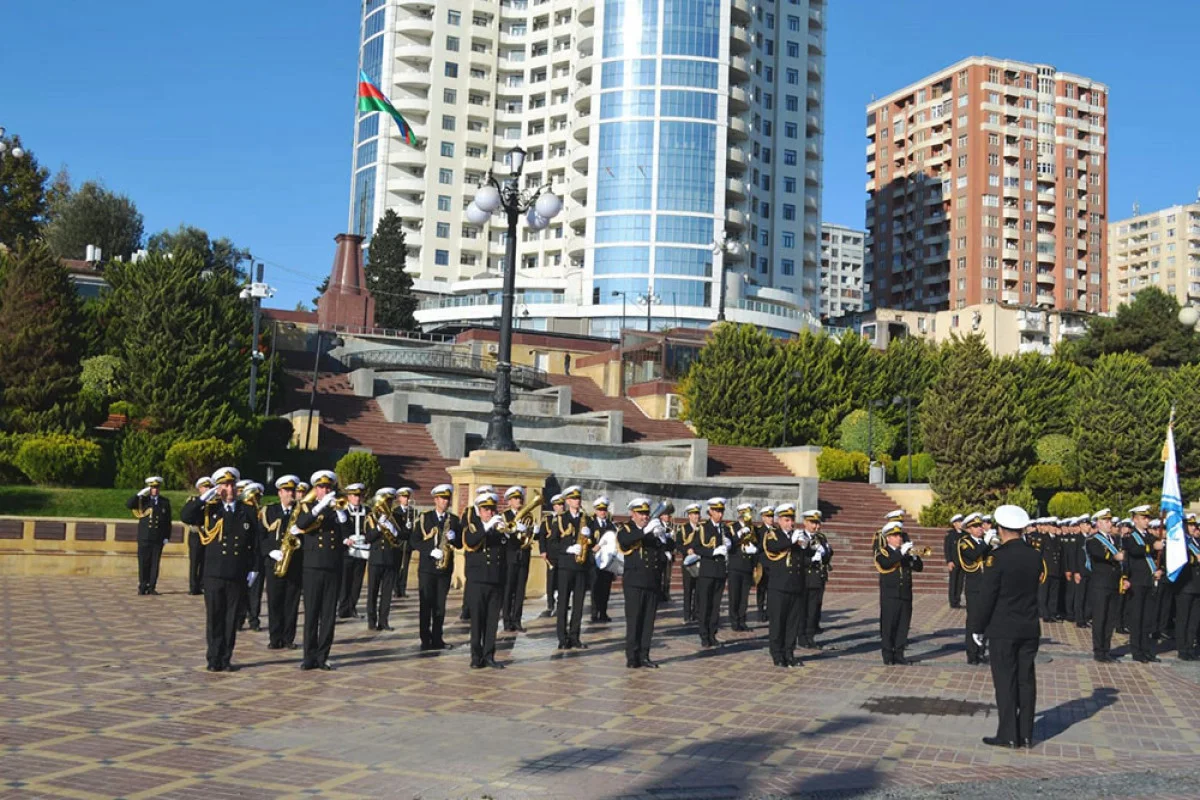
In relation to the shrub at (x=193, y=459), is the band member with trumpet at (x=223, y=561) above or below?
below

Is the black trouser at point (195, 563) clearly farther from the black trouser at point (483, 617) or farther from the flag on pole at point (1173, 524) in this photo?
the flag on pole at point (1173, 524)

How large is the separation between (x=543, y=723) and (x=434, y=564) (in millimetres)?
4204

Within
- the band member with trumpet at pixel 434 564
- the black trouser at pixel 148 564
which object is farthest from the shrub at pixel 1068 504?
the band member with trumpet at pixel 434 564

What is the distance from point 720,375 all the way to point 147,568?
26.9 meters

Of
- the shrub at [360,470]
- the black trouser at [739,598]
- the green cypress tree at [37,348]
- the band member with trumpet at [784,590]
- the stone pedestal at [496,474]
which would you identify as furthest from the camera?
the shrub at [360,470]

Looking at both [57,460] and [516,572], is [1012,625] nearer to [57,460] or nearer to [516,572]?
[516,572]

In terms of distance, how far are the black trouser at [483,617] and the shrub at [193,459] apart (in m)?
16.2

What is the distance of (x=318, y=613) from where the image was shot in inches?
469

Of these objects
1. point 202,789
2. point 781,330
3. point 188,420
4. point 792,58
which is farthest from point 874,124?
point 202,789

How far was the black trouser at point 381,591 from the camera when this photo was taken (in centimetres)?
1534

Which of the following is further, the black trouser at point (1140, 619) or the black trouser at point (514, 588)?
the black trouser at point (514, 588)

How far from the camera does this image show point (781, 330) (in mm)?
88938

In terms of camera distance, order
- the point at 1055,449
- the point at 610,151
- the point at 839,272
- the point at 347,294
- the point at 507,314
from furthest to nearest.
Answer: the point at 839,272
the point at 610,151
the point at 347,294
the point at 1055,449
the point at 507,314

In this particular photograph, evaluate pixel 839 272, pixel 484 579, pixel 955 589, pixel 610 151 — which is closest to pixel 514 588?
pixel 484 579
